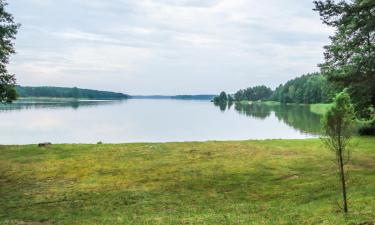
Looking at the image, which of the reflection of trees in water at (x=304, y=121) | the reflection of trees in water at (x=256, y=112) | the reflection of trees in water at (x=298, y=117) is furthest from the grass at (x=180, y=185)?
the reflection of trees in water at (x=256, y=112)

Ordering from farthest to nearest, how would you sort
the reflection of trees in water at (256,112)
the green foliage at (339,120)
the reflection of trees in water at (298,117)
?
1. the reflection of trees in water at (256,112)
2. the reflection of trees in water at (298,117)
3. the green foliage at (339,120)

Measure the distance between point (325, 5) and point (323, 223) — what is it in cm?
1440

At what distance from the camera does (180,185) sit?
18.5 m

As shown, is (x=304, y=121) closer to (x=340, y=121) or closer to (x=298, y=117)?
(x=298, y=117)

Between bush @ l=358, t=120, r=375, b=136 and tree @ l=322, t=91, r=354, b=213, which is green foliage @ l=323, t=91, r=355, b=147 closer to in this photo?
tree @ l=322, t=91, r=354, b=213

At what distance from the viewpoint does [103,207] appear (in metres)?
15.2

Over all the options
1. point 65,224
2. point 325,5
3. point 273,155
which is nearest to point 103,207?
point 65,224

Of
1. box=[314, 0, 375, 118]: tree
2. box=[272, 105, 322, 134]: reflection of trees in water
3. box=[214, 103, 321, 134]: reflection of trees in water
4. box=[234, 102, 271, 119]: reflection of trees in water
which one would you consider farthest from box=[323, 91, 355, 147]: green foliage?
box=[234, 102, 271, 119]: reflection of trees in water

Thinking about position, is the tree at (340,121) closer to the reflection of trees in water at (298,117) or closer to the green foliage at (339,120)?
the green foliage at (339,120)

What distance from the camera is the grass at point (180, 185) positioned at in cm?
1332

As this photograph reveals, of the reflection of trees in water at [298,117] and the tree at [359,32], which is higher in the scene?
the tree at [359,32]

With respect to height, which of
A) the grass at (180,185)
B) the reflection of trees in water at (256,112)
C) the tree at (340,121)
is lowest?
the grass at (180,185)

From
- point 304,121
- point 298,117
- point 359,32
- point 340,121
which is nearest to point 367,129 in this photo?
→ point 359,32

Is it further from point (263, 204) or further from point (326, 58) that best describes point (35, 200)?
point (326, 58)
